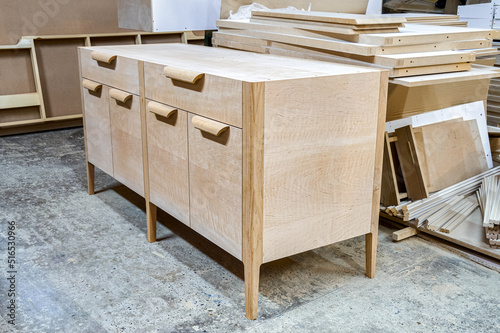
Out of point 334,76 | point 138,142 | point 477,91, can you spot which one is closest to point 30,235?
point 138,142

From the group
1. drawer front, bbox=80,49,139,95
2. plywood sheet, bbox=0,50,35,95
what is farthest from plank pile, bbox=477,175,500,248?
plywood sheet, bbox=0,50,35,95

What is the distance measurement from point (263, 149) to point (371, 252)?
79cm

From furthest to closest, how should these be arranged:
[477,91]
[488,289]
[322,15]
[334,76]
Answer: [477,91] → [322,15] → [488,289] → [334,76]

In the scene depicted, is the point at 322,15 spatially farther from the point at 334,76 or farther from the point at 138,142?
the point at 138,142

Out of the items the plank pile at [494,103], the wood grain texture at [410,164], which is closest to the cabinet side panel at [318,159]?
the wood grain texture at [410,164]

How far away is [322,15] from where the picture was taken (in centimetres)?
252

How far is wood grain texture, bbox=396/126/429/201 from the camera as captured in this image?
2762 mm

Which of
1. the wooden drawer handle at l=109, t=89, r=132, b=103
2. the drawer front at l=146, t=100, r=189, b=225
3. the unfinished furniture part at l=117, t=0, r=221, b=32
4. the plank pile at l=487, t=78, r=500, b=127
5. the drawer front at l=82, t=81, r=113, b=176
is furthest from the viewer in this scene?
the plank pile at l=487, t=78, r=500, b=127

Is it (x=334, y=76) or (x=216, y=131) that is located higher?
(x=334, y=76)

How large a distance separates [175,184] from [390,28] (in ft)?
4.00

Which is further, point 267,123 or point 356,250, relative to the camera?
point 356,250

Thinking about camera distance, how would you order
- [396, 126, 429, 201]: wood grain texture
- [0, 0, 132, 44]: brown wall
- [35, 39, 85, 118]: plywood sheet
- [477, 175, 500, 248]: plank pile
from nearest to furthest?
[477, 175, 500, 248]: plank pile < [396, 126, 429, 201]: wood grain texture < [0, 0, 132, 44]: brown wall < [35, 39, 85, 118]: plywood sheet

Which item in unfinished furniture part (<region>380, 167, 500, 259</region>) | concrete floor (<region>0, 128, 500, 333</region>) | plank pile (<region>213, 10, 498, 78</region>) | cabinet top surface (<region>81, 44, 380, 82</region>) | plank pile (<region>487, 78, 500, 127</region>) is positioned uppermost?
plank pile (<region>213, 10, 498, 78</region>)

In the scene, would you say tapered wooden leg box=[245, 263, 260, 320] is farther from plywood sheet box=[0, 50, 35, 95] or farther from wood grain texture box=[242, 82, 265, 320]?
plywood sheet box=[0, 50, 35, 95]
